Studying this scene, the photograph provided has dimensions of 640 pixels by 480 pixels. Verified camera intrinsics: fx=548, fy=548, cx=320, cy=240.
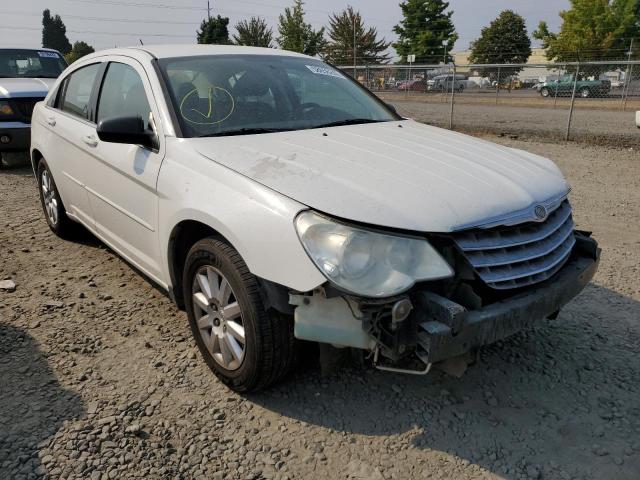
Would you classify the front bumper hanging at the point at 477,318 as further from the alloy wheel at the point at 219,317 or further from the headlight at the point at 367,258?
the alloy wheel at the point at 219,317

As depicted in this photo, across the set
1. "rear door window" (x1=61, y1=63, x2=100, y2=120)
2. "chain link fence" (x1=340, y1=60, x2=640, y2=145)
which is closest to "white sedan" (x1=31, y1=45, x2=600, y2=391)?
"rear door window" (x1=61, y1=63, x2=100, y2=120)

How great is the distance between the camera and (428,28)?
171 feet

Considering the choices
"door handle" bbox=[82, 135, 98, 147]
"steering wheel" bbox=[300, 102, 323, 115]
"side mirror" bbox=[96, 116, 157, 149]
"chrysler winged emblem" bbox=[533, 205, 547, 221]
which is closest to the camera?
"chrysler winged emblem" bbox=[533, 205, 547, 221]

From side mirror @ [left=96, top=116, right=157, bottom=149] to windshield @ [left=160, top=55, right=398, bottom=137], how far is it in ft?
0.70

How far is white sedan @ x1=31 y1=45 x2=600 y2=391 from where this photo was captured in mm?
2209

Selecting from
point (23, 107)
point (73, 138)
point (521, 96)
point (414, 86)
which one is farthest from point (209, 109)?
point (521, 96)

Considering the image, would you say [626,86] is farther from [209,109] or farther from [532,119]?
[209,109]

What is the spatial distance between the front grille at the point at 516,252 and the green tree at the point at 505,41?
53.9m

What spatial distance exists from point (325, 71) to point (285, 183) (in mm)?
1980

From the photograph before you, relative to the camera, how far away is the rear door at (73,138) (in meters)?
3.98

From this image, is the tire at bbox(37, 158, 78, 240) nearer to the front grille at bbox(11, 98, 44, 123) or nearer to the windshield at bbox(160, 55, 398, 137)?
the windshield at bbox(160, 55, 398, 137)

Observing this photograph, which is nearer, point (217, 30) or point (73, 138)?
point (73, 138)

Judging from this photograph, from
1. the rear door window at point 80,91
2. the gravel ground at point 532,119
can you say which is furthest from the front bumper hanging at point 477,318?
the gravel ground at point 532,119

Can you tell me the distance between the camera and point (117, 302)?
153 inches
